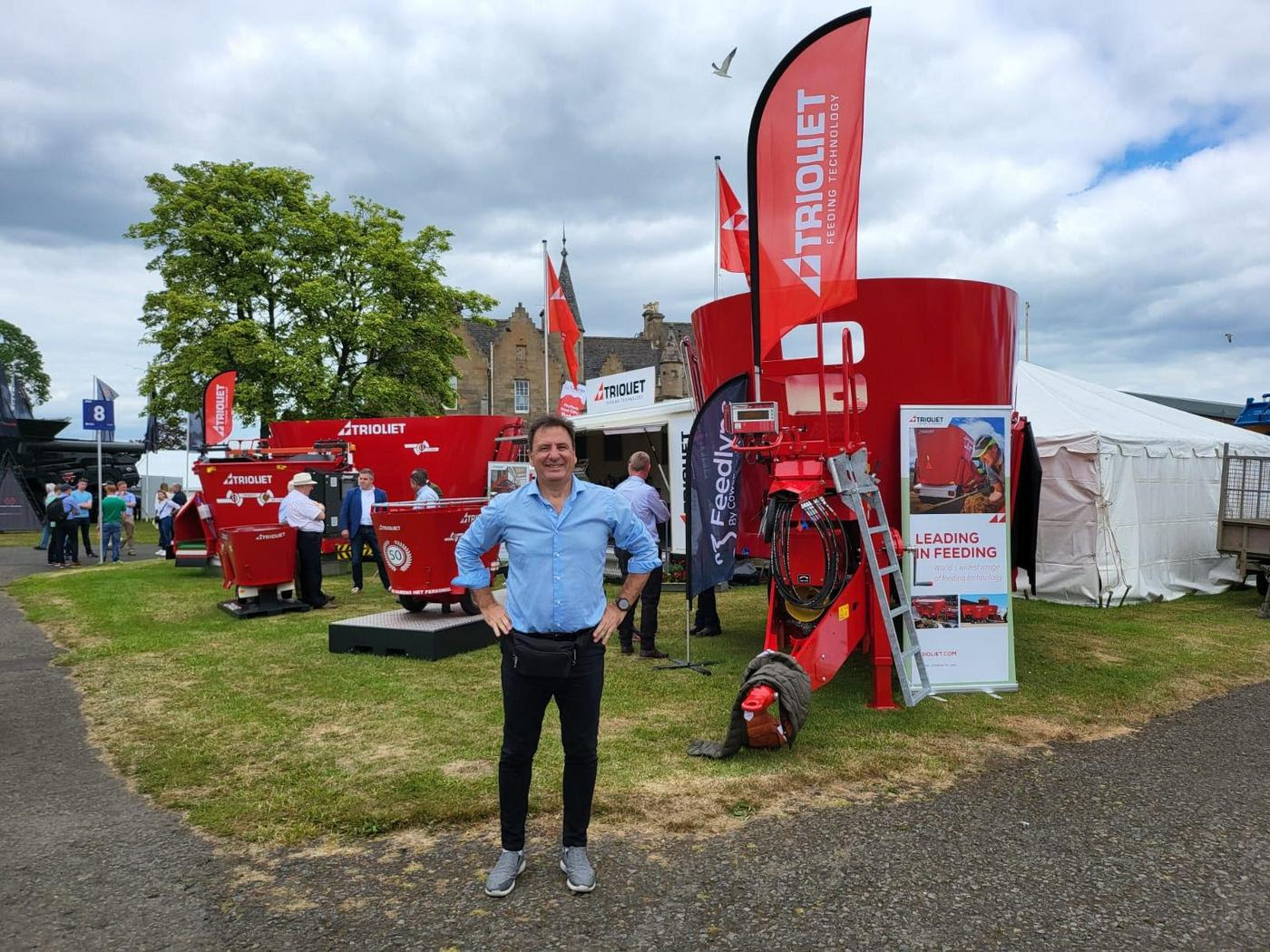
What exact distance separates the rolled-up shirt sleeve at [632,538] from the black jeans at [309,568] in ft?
25.6

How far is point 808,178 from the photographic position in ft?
17.6

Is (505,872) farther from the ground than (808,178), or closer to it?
closer to it

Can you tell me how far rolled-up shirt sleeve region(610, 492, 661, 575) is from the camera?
11.1ft

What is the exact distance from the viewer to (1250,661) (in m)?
7.63

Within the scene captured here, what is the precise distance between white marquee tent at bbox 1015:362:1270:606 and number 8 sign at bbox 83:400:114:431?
54.7ft

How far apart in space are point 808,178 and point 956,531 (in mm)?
2752

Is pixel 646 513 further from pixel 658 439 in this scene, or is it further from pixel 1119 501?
pixel 658 439

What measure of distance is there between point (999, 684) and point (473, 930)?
4670 millimetres

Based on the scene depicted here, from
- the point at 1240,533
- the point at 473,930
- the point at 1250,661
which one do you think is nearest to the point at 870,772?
the point at 473,930

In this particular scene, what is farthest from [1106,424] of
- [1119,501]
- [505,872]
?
[505,872]

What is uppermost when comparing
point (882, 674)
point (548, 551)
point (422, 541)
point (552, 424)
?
point (552, 424)

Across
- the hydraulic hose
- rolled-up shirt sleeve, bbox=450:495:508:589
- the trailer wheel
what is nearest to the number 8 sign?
the trailer wheel

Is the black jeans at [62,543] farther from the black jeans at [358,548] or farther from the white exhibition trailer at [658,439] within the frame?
the white exhibition trailer at [658,439]

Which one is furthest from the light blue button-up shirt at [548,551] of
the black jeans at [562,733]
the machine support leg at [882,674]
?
the machine support leg at [882,674]
